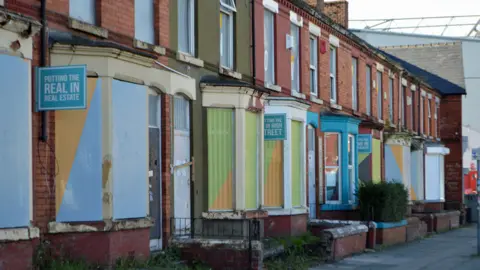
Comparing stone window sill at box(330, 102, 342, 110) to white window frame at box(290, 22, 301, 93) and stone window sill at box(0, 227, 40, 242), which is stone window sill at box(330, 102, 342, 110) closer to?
white window frame at box(290, 22, 301, 93)

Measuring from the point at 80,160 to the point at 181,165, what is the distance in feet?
12.6

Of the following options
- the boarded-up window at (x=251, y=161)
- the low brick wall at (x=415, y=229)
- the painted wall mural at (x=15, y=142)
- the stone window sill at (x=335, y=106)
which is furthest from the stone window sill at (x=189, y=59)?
the low brick wall at (x=415, y=229)

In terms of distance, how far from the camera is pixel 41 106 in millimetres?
11516

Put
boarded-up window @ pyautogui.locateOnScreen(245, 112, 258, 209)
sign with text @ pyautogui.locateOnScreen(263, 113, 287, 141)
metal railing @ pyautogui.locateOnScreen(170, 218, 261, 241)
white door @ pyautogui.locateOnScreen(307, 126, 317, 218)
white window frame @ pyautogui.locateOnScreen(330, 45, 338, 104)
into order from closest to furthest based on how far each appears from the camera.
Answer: metal railing @ pyautogui.locateOnScreen(170, 218, 261, 241)
boarded-up window @ pyautogui.locateOnScreen(245, 112, 258, 209)
sign with text @ pyautogui.locateOnScreen(263, 113, 287, 141)
white door @ pyautogui.locateOnScreen(307, 126, 317, 218)
white window frame @ pyautogui.locateOnScreen(330, 45, 338, 104)

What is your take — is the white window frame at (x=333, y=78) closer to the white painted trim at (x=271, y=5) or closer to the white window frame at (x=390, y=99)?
the white painted trim at (x=271, y=5)

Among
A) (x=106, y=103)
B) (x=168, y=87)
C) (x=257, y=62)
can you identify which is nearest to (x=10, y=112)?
(x=106, y=103)

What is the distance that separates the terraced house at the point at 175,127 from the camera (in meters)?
11.5

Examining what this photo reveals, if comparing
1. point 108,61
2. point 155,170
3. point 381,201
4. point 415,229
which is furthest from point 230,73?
point 415,229

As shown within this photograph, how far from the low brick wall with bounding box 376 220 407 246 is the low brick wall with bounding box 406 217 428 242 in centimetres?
75

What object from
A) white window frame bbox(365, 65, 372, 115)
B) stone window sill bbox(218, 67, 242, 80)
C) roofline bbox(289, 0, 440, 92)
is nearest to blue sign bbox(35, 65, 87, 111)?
stone window sill bbox(218, 67, 242, 80)

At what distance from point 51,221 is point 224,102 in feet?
19.6

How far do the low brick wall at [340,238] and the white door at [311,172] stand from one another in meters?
2.46

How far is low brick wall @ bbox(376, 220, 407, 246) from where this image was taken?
2323cm

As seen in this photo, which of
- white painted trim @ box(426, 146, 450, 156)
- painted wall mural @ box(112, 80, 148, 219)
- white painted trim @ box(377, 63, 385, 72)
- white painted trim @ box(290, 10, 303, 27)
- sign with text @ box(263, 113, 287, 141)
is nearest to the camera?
painted wall mural @ box(112, 80, 148, 219)
